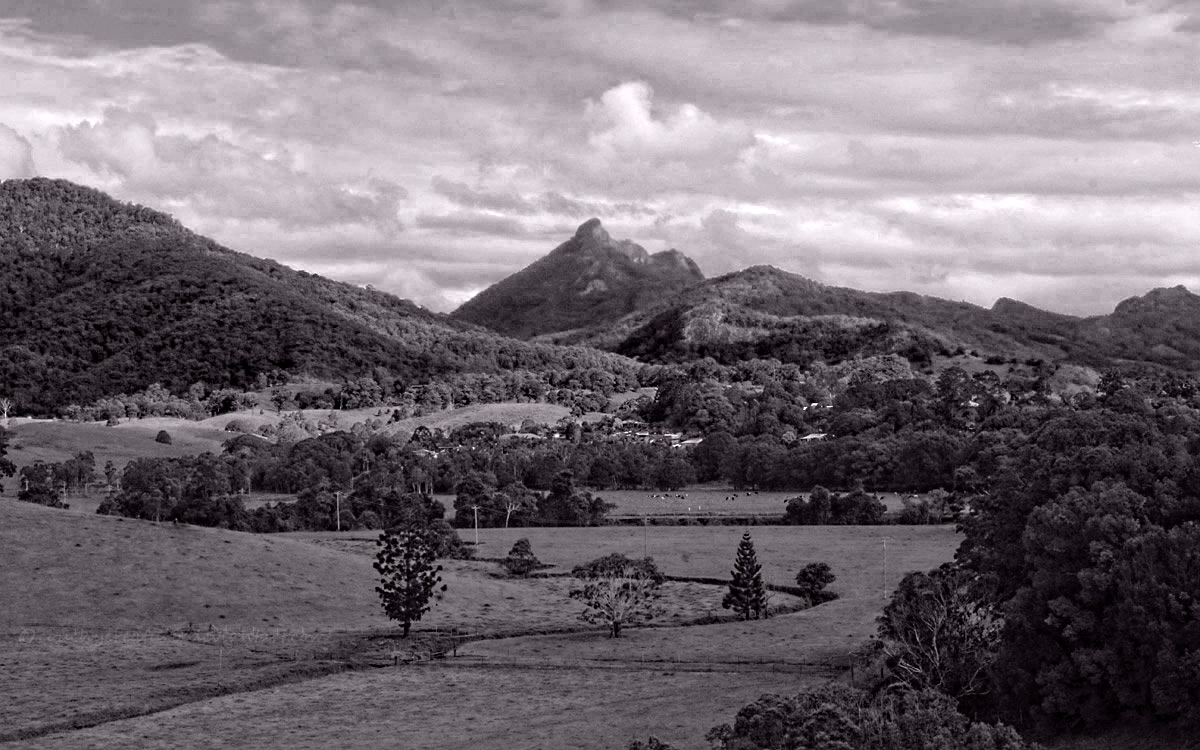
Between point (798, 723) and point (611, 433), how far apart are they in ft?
489

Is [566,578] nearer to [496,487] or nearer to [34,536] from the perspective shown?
[34,536]

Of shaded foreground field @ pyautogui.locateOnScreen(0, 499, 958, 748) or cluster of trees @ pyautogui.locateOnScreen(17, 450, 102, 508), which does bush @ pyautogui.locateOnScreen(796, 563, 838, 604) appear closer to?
shaded foreground field @ pyautogui.locateOnScreen(0, 499, 958, 748)

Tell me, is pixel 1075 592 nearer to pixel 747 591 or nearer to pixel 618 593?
pixel 618 593

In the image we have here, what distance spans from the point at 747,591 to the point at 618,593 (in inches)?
278

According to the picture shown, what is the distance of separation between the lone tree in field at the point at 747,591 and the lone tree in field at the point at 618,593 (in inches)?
157

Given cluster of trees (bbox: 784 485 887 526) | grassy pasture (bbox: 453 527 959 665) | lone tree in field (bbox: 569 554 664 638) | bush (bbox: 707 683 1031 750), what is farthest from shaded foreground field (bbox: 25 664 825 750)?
cluster of trees (bbox: 784 485 887 526)

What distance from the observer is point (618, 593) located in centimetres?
6881

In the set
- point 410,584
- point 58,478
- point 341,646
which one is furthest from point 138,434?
point 341,646

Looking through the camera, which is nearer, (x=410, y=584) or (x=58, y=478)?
(x=410, y=584)

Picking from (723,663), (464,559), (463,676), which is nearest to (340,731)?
(463,676)

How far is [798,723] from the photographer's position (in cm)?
3241

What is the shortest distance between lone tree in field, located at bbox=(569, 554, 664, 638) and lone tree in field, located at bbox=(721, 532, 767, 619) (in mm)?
3985

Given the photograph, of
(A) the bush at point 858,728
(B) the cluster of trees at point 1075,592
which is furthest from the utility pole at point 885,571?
(A) the bush at point 858,728

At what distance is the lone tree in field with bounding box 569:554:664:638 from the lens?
68.8 metres
